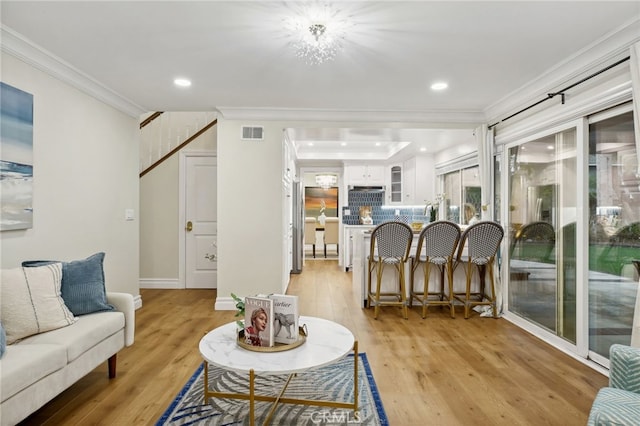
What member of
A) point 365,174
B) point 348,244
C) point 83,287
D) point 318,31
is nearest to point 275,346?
point 83,287

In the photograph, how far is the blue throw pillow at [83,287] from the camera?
2486 millimetres

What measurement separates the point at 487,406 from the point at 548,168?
2366 mm

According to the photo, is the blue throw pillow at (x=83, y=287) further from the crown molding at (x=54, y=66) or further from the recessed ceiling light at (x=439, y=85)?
the recessed ceiling light at (x=439, y=85)

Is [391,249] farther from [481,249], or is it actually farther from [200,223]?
[200,223]

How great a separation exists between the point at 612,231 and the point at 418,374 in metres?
1.83

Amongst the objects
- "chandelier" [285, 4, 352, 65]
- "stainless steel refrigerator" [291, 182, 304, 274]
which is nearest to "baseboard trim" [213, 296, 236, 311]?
"stainless steel refrigerator" [291, 182, 304, 274]

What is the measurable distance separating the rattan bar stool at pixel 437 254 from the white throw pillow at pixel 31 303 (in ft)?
11.2

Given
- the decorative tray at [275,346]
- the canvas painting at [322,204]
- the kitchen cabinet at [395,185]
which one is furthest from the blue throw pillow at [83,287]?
the canvas painting at [322,204]

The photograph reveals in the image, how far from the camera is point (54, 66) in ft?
9.91

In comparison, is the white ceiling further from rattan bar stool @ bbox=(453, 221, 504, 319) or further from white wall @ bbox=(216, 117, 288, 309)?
rattan bar stool @ bbox=(453, 221, 504, 319)

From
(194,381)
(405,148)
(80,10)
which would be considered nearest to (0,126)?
(80,10)

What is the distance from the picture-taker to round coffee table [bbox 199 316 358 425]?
181 centimetres

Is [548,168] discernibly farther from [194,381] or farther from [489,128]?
[194,381]

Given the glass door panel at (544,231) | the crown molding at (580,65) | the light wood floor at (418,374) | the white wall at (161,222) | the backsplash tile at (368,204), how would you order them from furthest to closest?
the backsplash tile at (368,204), the white wall at (161,222), the glass door panel at (544,231), the crown molding at (580,65), the light wood floor at (418,374)
